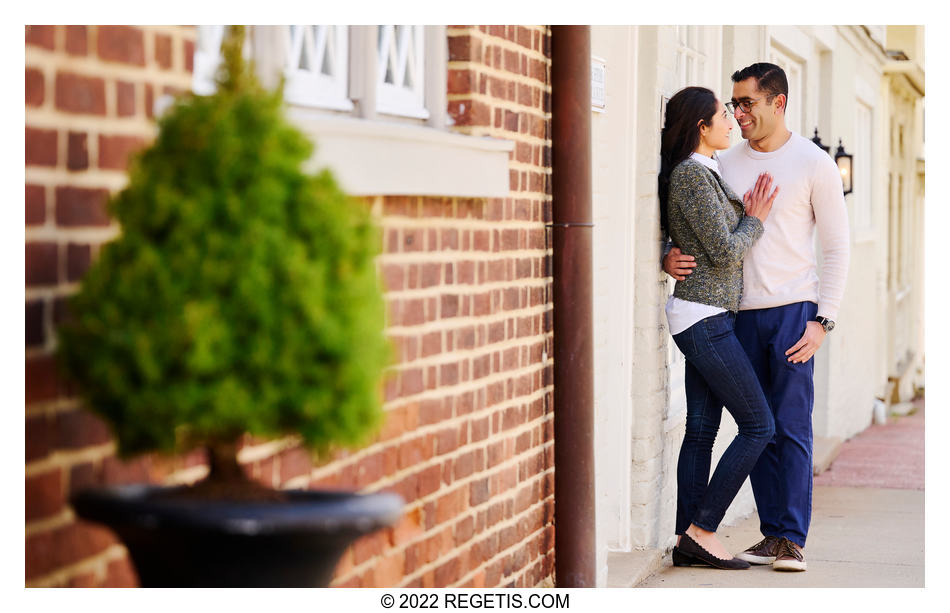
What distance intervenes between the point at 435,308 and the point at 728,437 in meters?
3.68

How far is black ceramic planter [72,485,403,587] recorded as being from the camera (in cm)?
196

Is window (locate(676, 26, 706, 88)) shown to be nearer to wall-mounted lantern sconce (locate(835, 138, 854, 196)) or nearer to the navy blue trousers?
the navy blue trousers

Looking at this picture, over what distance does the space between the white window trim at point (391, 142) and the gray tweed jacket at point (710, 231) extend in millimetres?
1335

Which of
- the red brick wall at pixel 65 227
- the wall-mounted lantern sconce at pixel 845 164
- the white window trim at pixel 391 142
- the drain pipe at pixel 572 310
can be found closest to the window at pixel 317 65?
the white window trim at pixel 391 142

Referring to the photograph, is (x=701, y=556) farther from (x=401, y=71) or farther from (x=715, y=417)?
(x=401, y=71)

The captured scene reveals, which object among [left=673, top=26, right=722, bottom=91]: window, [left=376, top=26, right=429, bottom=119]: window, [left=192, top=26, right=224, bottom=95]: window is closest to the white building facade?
[left=673, top=26, right=722, bottom=91]: window

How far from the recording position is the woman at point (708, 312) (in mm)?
5066

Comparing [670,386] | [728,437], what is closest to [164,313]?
[670,386]

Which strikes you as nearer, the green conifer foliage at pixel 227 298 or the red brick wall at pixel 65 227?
the green conifer foliage at pixel 227 298

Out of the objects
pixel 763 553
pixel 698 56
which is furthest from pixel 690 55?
pixel 763 553

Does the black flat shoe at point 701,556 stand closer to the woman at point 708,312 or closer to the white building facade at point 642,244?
the woman at point 708,312

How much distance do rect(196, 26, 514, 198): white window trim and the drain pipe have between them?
1.38 ft

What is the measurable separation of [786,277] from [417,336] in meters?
2.20

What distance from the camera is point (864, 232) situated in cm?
1190
